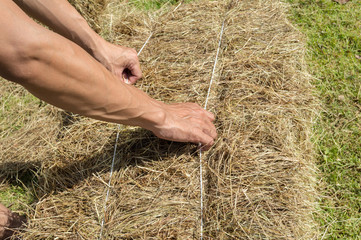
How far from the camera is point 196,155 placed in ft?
5.51

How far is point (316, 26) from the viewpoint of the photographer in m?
2.53

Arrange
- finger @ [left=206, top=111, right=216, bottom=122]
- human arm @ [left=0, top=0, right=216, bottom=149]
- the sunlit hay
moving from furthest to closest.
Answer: the sunlit hay → finger @ [left=206, top=111, right=216, bottom=122] → human arm @ [left=0, top=0, right=216, bottom=149]

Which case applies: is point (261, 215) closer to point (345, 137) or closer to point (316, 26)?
point (345, 137)

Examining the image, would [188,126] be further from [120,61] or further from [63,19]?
[63,19]

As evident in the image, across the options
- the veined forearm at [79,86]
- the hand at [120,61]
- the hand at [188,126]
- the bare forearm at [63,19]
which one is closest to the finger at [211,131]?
the hand at [188,126]

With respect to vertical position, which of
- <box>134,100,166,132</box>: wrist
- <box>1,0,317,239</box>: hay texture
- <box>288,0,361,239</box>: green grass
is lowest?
<box>288,0,361,239</box>: green grass

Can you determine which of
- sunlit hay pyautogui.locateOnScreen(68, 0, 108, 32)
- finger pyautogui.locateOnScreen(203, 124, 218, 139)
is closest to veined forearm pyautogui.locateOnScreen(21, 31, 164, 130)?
finger pyautogui.locateOnScreen(203, 124, 218, 139)

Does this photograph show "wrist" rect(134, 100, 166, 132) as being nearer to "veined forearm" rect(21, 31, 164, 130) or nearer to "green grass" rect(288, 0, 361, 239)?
"veined forearm" rect(21, 31, 164, 130)

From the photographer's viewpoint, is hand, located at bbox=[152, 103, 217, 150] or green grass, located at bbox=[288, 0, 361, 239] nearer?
hand, located at bbox=[152, 103, 217, 150]

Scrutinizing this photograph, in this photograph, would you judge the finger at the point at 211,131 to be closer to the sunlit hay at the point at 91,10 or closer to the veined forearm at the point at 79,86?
the veined forearm at the point at 79,86

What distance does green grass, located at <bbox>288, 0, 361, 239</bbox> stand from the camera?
5.65 feet

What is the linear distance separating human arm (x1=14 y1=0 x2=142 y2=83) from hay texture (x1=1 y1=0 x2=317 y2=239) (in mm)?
150

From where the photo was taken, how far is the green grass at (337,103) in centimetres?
172

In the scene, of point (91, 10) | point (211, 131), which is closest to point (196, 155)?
point (211, 131)
